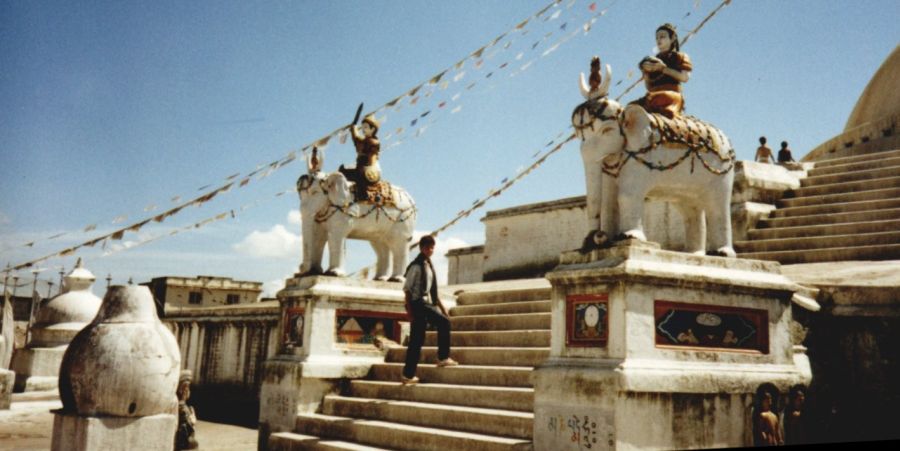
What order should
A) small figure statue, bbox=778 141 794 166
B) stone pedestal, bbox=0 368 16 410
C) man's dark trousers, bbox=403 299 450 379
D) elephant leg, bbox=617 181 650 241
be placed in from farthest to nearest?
small figure statue, bbox=778 141 794 166 < stone pedestal, bbox=0 368 16 410 < man's dark trousers, bbox=403 299 450 379 < elephant leg, bbox=617 181 650 241

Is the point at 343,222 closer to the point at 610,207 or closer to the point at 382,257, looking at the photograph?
the point at 382,257

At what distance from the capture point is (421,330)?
27.4 ft

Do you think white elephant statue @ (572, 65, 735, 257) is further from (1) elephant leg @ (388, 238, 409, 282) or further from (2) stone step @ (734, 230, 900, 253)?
(2) stone step @ (734, 230, 900, 253)

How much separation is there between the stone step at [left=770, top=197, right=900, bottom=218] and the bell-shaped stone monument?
14019 millimetres

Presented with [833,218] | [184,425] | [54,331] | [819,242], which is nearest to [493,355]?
[184,425]

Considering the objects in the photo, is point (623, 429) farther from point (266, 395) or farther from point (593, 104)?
point (266, 395)

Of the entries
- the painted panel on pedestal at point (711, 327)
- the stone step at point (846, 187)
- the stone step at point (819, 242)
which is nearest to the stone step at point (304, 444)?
the painted panel on pedestal at point (711, 327)

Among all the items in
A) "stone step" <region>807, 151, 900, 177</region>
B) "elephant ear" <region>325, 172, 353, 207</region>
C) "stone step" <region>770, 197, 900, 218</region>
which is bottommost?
"elephant ear" <region>325, 172, 353, 207</region>

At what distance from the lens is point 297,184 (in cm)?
1006

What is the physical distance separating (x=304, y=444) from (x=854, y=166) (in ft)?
36.5

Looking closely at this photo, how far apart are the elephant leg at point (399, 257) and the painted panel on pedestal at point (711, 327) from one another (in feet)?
15.7

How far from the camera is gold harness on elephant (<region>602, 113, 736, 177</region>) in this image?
6613 mm

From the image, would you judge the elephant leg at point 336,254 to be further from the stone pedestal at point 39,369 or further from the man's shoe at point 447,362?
the stone pedestal at point 39,369

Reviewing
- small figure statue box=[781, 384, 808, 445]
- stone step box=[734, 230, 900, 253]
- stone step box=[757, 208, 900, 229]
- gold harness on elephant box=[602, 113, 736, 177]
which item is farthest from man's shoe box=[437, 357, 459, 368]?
stone step box=[757, 208, 900, 229]
